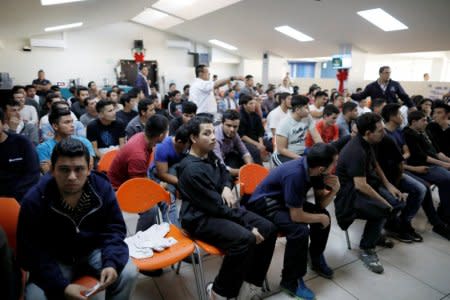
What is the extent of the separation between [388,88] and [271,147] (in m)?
1.99

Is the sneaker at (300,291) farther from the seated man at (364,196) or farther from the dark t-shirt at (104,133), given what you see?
the dark t-shirt at (104,133)

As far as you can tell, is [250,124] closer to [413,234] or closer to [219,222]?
[413,234]

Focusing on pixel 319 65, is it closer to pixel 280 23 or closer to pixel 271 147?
pixel 280 23

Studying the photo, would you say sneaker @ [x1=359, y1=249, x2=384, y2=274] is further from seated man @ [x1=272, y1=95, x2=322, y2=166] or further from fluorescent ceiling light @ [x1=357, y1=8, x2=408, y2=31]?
fluorescent ceiling light @ [x1=357, y1=8, x2=408, y2=31]

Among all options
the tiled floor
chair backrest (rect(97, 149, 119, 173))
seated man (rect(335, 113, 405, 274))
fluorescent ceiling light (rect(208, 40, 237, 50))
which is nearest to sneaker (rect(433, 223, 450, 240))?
the tiled floor

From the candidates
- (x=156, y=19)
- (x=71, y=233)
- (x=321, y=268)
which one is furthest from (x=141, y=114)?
(x=156, y=19)


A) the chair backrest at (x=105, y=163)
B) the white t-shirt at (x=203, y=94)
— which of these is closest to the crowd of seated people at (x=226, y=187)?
the chair backrest at (x=105, y=163)

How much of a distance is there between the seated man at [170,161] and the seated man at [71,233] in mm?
806

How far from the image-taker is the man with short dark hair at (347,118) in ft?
12.7

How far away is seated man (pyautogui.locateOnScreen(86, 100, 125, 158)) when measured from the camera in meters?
3.22

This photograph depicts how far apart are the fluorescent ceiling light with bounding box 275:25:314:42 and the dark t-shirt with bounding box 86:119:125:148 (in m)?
7.35

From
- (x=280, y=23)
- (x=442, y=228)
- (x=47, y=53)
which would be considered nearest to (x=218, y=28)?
(x=280, y=23)

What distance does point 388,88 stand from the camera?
428 cm

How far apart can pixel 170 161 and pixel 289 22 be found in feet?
24.8
